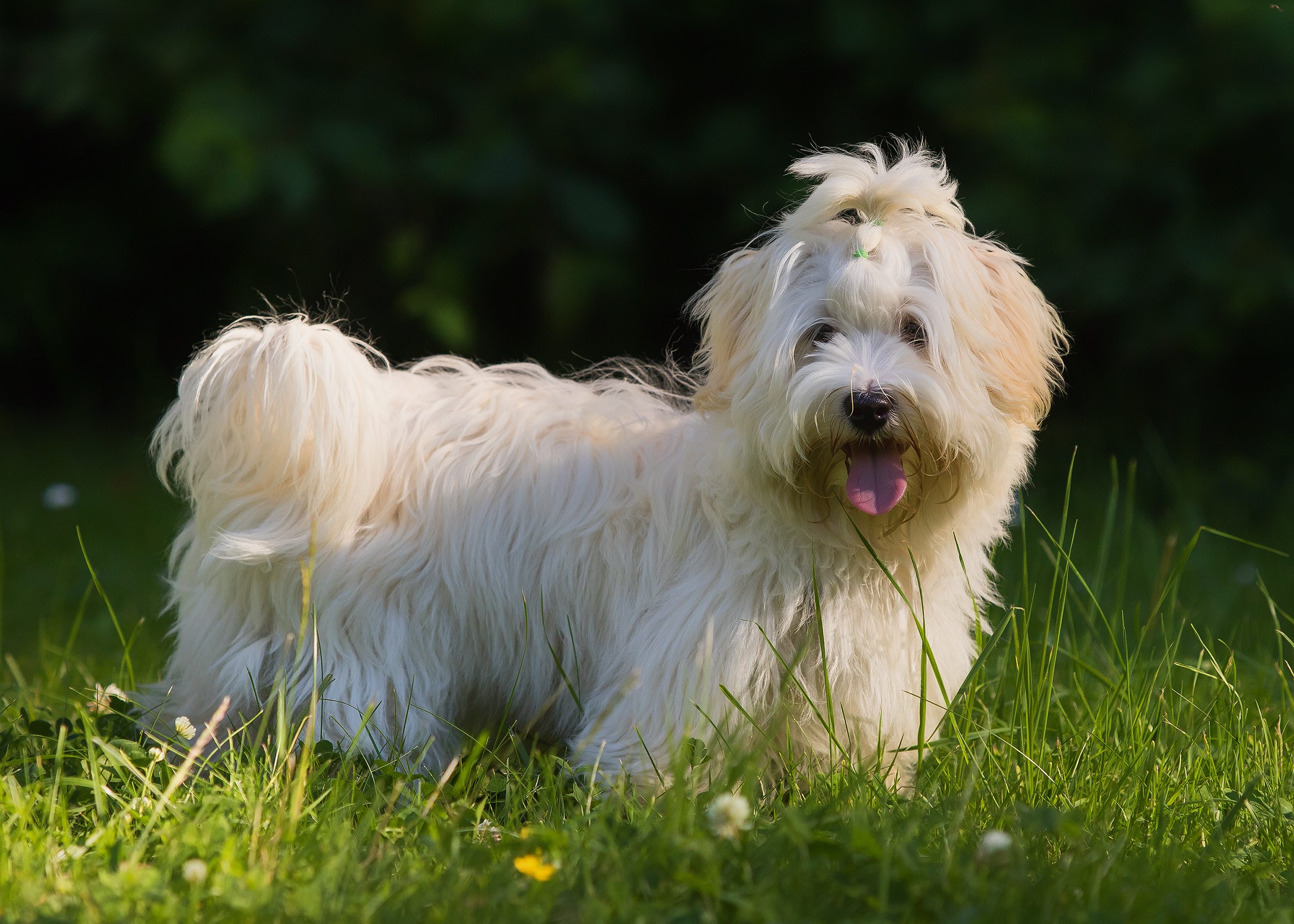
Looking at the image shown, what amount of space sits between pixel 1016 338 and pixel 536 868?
57.1 inches

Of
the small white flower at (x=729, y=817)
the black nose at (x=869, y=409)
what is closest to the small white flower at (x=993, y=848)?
the small white flower at (x=729, y=817)

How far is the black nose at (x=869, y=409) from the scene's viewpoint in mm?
2275

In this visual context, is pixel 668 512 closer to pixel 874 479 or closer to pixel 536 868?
pixel 874 479

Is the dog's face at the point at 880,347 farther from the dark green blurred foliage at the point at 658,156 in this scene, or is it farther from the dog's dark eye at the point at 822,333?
the dark green blurred foliage at the point at 658,156

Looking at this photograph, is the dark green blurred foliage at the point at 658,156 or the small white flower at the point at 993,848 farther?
the dark green blurred foliage at the point at 658,156

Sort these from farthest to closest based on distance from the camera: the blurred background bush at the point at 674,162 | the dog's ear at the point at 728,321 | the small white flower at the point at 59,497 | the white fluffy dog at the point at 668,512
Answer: the blurred background bush at the point at 674,162 → the small white flower at the point at 59,497 → the dog's ear at the point at 728,321 → the white fluffy dog at the point at 668,512

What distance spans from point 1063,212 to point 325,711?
436 centimetres

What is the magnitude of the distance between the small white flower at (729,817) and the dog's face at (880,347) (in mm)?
663

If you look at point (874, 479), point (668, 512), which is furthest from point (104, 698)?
point (874, 479)

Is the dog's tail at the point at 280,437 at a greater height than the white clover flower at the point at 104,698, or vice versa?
the dog's tail at the point at 280,437

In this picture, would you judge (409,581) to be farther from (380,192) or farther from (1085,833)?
(380,192)

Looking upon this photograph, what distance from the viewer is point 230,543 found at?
271 cm

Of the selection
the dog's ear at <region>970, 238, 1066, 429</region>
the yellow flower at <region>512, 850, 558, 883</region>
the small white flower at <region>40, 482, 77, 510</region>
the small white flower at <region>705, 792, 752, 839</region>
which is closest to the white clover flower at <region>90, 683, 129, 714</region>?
the yellow flower at <region>512, 850, 558, 883</region>

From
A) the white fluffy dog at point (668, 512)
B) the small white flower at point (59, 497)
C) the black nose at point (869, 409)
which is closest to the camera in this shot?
the black nose at point (869, 409)
